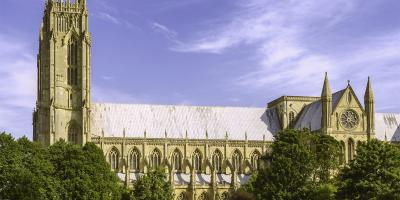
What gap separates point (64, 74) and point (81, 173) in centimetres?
3982

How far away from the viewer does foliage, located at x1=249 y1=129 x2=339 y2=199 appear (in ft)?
292

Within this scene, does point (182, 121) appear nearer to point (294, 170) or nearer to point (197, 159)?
point (197, 159)

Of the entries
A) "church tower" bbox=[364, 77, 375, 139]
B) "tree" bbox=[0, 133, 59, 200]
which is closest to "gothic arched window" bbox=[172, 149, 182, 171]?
"church tower" bbox=[364, 77, 375, 139]

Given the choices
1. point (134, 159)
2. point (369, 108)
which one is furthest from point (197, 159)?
point (369, 108)

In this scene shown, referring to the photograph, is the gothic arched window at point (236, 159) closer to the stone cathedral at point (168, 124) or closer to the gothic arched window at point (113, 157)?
the stone cathedral at point (168, 124)

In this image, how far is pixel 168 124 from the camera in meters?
138

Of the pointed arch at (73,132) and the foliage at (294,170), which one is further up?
the pointed arch at (73,132)

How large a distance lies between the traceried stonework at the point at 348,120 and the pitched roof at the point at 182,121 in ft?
45.1

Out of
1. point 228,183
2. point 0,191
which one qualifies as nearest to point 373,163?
point 0,191

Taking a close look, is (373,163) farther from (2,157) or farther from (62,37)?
(62,37)

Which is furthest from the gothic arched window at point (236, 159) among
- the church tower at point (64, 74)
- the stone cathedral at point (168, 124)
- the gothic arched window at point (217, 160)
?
the church tower at point (64, 74)

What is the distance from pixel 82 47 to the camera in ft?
428

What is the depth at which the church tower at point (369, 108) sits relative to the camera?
13375 cm

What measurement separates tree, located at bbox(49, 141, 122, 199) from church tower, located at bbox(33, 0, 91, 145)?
94.9ft
